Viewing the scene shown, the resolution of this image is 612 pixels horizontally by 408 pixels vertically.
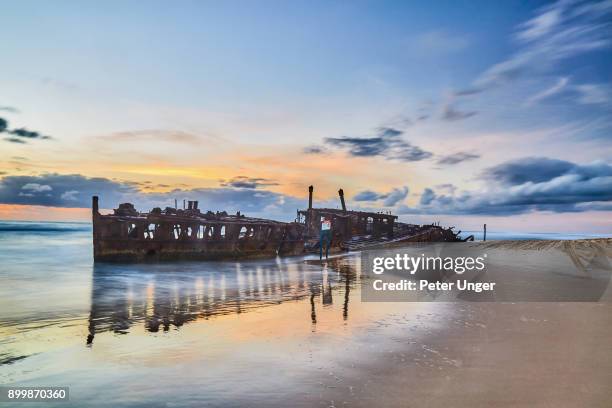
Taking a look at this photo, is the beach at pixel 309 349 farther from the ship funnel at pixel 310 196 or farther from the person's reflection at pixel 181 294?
the ship funnel at pixel 310 196

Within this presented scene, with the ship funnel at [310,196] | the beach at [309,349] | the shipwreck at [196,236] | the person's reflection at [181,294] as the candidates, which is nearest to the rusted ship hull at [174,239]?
the shipwreck at [196,236]

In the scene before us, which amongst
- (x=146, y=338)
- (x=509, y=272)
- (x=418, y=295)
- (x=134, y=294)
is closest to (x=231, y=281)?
(x=134, y=294)

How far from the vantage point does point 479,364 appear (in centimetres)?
677

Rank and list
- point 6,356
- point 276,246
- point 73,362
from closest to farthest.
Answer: point 73,362 → point 6,356 → point 276,246

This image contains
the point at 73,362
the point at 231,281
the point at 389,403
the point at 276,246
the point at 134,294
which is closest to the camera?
the point at 389,403

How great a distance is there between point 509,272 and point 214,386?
63.6 feet

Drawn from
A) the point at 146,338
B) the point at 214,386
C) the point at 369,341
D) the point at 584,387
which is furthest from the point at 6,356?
the point at 584,387

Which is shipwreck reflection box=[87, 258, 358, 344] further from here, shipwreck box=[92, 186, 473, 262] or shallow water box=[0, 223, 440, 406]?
shipwreck box=[92, 186, 473, 262]

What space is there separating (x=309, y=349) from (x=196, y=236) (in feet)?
86.3

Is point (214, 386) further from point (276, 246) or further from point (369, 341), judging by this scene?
point (276, 246)

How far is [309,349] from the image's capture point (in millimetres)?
7656

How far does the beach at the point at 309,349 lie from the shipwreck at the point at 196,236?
1513cm

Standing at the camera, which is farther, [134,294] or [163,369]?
[134,294]

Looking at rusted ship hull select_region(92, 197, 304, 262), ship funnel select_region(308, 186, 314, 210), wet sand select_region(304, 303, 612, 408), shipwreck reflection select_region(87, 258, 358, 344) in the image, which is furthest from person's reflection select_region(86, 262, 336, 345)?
ship funnel select_region(308, 186, 314, 210)
